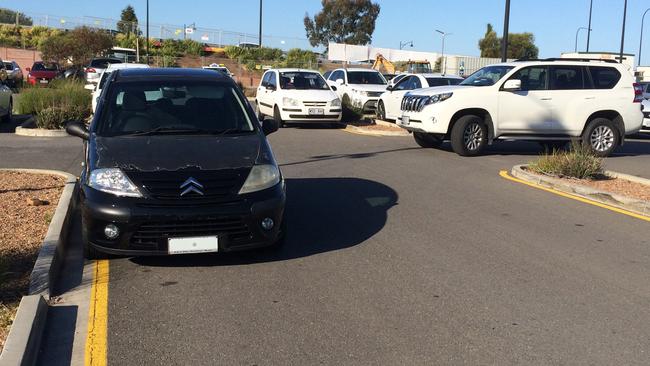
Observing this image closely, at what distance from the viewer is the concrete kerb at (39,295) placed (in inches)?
148

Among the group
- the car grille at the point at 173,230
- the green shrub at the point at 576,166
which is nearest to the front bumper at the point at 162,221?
the car grille at the point at 173,230

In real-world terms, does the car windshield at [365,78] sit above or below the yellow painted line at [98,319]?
above

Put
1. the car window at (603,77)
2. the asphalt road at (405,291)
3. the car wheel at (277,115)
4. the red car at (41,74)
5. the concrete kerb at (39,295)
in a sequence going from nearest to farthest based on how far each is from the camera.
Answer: the concrete kerb at (39,295) < the asphalt road at (405,291) < the car window at (603,77) < the car wheel at (277,115) < the red car at (41,74)

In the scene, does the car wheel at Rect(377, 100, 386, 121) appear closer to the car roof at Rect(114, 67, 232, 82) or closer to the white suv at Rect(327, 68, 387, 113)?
the white suv at Rect(327, 68, 387, 113)

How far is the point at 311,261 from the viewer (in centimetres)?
589

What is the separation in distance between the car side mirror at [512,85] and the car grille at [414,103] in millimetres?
1572

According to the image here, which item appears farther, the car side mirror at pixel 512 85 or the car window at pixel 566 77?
the car window at pixel 566 77

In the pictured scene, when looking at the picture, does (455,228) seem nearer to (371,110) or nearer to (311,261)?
(311,261)

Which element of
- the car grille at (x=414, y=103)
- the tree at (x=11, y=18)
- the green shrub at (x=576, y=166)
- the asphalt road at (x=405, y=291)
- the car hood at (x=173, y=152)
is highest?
the tree at (x=11, y=18)

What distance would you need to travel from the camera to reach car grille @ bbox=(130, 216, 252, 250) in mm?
5230

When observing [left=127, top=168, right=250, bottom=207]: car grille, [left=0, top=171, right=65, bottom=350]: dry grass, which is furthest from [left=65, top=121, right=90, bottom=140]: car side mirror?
[left=127, top=168, right=250, bottom=207]: car grille

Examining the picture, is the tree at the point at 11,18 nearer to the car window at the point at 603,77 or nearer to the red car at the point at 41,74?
the red car at the point at 41,74

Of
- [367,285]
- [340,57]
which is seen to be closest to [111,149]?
[367,285]

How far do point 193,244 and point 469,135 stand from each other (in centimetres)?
876
